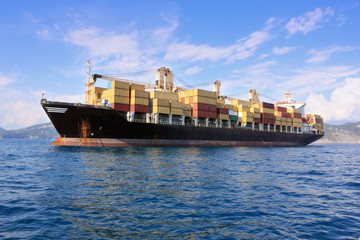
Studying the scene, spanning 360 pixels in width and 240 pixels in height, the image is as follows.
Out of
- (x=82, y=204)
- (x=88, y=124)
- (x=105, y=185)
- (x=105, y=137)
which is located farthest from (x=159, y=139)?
(x=82, y=204)

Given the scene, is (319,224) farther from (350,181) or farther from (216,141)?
(216,141)

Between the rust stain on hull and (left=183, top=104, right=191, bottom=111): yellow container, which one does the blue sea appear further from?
(left=183, top=104, right=191, bottom=111): yellow container

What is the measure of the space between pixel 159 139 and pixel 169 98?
1069 cm

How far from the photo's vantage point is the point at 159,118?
1961 inches

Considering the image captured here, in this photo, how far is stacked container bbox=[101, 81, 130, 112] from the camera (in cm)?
4544

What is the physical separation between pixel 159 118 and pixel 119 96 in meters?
9.62

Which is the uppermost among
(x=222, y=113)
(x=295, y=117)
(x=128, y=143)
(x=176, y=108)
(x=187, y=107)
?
(x=187, y=107)

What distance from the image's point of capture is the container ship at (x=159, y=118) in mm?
40469

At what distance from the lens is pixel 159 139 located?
46.7 meters

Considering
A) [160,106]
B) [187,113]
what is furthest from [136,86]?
[187,113]

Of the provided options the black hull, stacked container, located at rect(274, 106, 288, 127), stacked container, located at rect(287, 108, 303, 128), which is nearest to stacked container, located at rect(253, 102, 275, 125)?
stacked container, located at rect(274, 106, 288, 127)

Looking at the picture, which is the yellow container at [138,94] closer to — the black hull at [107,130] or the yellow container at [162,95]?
the yellow container at [162,95]

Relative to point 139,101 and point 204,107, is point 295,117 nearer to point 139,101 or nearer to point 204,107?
point 204,107

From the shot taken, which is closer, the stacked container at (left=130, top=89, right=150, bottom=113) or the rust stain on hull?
the rust stain on hull
